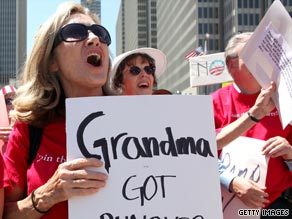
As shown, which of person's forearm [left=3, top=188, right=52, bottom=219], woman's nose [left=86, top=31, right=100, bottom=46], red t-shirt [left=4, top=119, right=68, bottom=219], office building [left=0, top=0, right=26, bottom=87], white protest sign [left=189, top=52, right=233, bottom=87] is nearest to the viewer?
person's forearm [left=3, top=188, right=52, bottom=219]

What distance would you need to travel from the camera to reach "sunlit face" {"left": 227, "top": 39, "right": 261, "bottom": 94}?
127 inches

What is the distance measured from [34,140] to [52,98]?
0.92ft

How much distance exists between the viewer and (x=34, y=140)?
213 centimetres

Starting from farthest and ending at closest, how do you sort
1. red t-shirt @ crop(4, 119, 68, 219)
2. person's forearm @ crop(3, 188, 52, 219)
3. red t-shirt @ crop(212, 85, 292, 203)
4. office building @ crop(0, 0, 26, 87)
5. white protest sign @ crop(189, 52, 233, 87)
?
office building @ crop(0, 0, 26, 87) → white protest sign @ crop(189, 52, 233, 87) → red t-shirt @ crop(212, 85, 292, 203) → red t-shirt @ crop(4, 119, 68, 219) → person's forearm @ crop(3, 188, 52, 219)

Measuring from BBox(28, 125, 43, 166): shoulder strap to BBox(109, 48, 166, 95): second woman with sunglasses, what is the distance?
1.56 meters

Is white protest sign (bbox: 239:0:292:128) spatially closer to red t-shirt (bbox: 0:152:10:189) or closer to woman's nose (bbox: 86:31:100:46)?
woman's nose (bbox: 86:31:100:46)

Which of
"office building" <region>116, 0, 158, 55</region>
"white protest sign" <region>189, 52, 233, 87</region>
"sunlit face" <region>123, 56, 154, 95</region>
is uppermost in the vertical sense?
"office building" <region>116, 0, 158, 55</region>

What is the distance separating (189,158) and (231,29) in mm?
63889

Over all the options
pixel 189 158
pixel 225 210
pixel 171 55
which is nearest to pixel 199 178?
pixel 189 158

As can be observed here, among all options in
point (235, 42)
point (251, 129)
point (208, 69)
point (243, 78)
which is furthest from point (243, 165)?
point (208, 69)

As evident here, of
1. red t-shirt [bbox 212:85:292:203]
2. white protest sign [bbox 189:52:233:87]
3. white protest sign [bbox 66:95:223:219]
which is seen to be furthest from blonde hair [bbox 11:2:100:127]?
white protest sign [bbox 189:52:233:87]

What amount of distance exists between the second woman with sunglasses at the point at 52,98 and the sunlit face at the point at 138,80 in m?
1.23

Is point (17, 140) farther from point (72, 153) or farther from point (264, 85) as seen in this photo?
point (264, 85)

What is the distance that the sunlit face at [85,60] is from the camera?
2.20 meters
